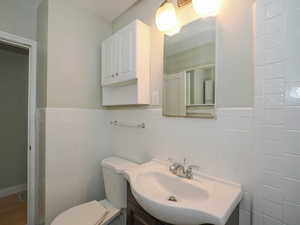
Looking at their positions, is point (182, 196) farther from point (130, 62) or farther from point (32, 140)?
point (32, 140)

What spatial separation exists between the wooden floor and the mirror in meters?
2.06

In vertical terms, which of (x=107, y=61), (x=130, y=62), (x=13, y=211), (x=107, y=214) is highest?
(x=107, y=61)

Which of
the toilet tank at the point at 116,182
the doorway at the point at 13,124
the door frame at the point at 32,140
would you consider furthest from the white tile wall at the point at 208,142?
the doorway at the point at 13,124

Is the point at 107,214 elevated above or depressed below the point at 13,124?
below

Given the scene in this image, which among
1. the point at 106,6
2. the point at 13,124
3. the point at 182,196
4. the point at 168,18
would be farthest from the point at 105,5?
the point at 13,124

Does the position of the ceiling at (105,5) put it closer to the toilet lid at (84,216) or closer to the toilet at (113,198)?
the toilet at (113,198)

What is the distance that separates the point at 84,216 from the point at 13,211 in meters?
1.40

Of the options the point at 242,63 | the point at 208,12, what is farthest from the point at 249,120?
the point at 208,12

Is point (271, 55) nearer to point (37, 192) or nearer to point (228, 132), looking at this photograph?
point (228, 132)

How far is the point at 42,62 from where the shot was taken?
1481 millimetres

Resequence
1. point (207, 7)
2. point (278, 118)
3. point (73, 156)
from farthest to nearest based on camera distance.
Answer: point (73, 156)
point (207, 7)
point (278, 118)

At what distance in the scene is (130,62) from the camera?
1304mm

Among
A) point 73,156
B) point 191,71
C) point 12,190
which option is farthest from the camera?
point 12,190

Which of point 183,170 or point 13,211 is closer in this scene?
point 183,170
